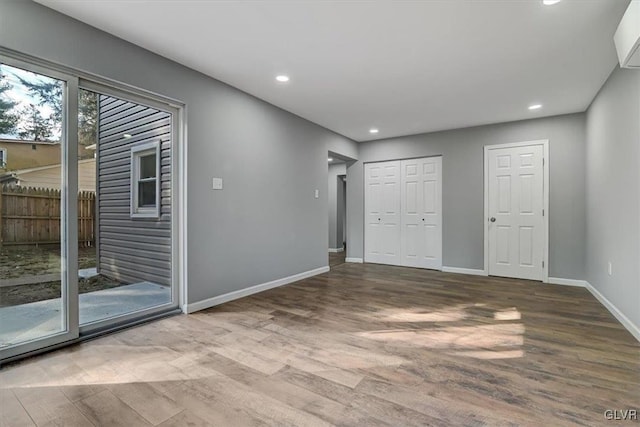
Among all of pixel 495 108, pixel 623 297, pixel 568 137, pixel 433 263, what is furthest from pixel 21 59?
pixel 568 137

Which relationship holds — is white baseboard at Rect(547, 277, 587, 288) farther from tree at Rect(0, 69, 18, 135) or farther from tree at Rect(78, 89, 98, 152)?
tree at Rect(0, 69, 18, 135)

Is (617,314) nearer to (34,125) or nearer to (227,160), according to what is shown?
(227,160)

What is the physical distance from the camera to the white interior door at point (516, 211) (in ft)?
15.3

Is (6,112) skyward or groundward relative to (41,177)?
skyward

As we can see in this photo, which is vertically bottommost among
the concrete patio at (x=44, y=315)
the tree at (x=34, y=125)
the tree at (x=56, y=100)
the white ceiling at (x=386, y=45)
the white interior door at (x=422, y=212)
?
the concrete patio at (x=44, y=315)

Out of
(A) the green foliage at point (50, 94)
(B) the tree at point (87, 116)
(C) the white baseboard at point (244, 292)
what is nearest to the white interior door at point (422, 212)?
(C) the white baseboard at point (244, 292)

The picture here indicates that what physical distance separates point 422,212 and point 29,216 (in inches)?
208

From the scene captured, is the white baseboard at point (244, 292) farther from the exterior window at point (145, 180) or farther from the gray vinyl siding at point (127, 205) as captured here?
the exterior window at point (145, 180)

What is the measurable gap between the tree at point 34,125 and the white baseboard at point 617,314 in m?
4.96

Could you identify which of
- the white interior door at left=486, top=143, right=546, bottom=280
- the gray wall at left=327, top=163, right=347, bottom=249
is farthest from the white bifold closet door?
the gray wall at left=327, top=163, right=347, bottom=249

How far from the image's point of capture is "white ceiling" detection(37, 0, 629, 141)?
2.20m

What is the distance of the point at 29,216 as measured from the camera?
2318mm

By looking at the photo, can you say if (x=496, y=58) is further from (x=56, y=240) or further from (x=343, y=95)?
(x=56, y=240)

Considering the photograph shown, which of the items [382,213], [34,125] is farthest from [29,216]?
[382,213]
